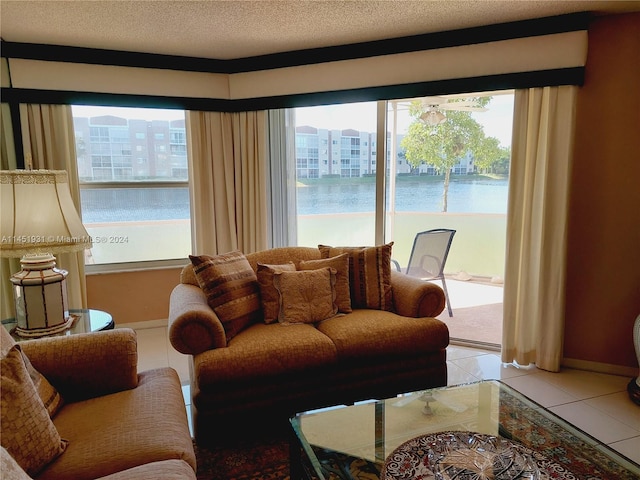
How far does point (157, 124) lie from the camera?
3.90 meters

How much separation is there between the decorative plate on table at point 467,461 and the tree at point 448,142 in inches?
113

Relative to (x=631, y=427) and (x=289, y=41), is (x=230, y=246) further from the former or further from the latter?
(x=631, y=427)

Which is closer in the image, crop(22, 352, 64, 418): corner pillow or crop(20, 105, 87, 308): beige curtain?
crop(22, 352, 64, 418): corner pillow

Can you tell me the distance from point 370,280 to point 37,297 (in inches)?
75.6

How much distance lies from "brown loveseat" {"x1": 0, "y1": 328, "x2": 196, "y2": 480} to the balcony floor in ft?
8.80

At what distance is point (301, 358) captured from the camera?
7.54 ft

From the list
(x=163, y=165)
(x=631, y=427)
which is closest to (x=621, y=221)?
(x=631, y=427)

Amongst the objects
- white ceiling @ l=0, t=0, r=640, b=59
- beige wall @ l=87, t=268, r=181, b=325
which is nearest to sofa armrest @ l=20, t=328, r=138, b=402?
white ceiling @ l=0, t=0, r=640, b=59

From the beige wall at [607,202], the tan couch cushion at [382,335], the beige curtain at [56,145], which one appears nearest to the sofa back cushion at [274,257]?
the tan couch cushion at [382,335]

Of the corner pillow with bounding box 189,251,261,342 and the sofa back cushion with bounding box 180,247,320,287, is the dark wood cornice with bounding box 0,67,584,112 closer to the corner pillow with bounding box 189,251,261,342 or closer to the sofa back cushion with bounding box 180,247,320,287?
the sofa back cushion with bounding box 180,247,320,287

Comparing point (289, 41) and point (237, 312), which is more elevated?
point (289, 41)

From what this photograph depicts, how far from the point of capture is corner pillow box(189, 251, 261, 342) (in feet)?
8.17

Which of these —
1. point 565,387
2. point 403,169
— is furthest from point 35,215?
point 565,387

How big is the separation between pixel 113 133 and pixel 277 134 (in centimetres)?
144
